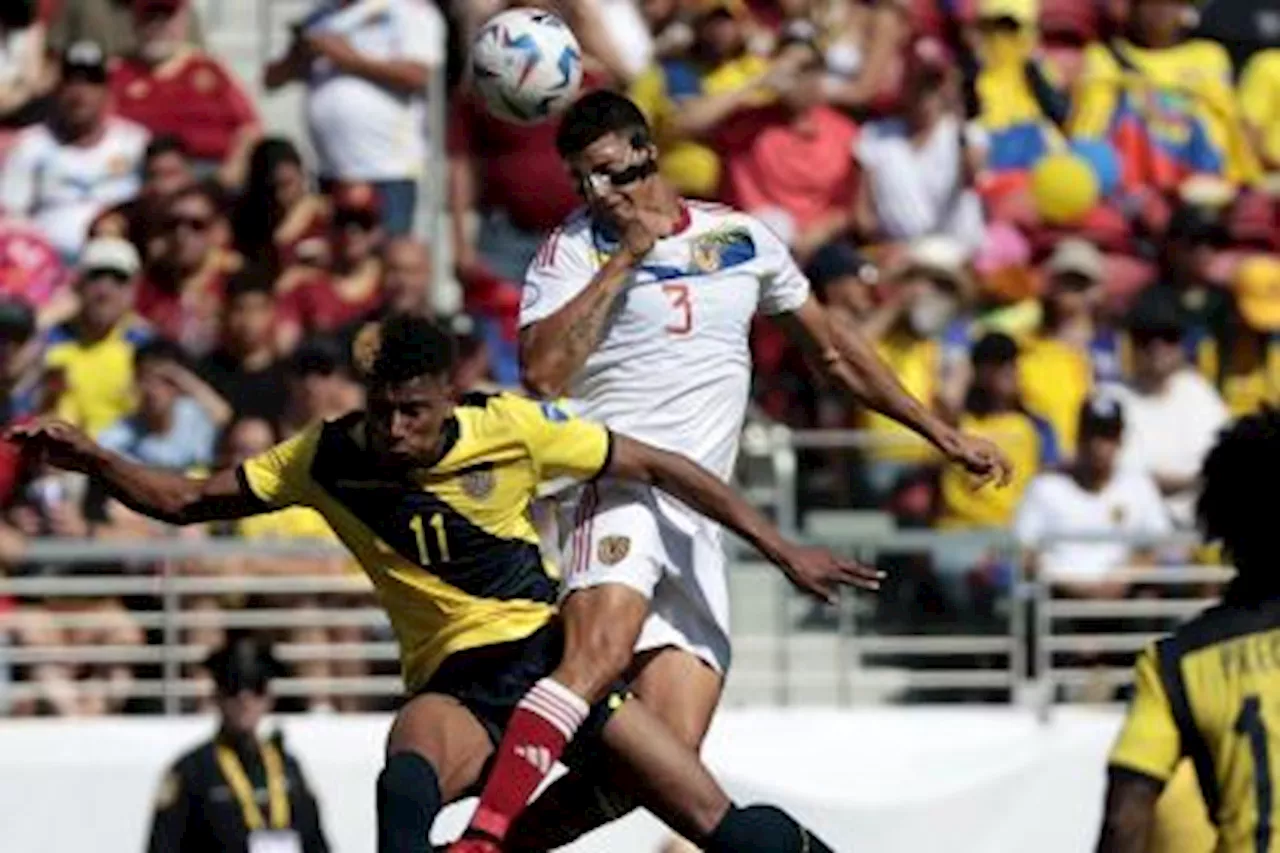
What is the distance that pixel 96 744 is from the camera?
16844 mm

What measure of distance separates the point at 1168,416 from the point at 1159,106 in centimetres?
200

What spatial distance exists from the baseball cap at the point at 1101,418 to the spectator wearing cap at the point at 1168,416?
30 cm

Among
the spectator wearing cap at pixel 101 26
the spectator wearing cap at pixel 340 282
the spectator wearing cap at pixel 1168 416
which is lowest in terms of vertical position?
the spectator wearing cap at pixel 1168 416

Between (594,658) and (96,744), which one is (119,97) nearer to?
(96,744)

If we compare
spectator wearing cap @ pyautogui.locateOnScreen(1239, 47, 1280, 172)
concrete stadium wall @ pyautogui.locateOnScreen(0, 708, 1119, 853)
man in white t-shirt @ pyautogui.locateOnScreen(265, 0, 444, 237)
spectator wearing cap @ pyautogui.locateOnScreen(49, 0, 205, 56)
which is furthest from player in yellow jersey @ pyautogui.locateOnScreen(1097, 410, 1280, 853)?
spectator wearing cap @ pyautogui.locateOnScreen(1239, 47, 1280, 172)

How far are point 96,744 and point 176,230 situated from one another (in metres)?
2.27

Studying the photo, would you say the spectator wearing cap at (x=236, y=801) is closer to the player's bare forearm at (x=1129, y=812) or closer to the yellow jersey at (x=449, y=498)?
the yellow jersey at (x=449, y=498)

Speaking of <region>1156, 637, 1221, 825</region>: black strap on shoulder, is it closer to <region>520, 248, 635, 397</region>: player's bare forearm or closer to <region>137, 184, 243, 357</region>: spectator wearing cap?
<region>520, 248, 635, 397</region>: player's bare forearm

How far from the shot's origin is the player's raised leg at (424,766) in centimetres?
1138

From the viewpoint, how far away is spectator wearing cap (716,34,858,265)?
18406mm

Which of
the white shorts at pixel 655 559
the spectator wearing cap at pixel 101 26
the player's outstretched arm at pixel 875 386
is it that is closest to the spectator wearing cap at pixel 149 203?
the spectator wearing cap at pixel 101 26

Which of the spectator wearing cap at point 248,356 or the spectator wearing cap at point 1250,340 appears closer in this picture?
the spectator wearing cap at point 248,356

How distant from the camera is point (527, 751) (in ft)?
38.2

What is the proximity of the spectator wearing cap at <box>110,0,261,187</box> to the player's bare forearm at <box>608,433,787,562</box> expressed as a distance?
280 inches
